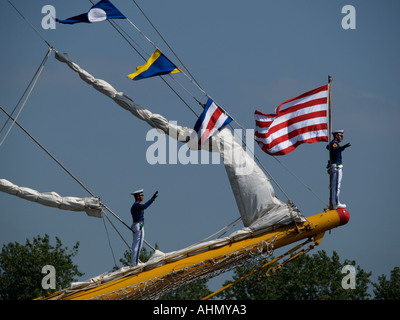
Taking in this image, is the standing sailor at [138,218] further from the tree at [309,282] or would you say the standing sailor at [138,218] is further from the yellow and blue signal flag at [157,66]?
the tree at [309,282]

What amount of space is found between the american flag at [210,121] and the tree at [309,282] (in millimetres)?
24342

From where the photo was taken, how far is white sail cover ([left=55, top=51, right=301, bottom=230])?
28.2m

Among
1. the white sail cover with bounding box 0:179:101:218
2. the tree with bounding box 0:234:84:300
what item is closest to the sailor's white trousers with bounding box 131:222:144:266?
the white sail cover with bounding box 0:179:101:218

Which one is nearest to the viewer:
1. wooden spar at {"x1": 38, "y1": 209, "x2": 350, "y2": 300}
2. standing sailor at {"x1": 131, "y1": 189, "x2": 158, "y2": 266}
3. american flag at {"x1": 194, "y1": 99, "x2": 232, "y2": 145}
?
standing sailor at {"x1": 131, "y1": 189, "x2": 158, "y2": 266}

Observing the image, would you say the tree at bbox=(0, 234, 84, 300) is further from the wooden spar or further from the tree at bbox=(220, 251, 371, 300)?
the wooden spar

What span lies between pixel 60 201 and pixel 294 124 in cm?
701

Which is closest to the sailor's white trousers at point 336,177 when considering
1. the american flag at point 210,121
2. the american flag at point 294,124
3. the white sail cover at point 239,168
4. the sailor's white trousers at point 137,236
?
the american flag at point 294,124

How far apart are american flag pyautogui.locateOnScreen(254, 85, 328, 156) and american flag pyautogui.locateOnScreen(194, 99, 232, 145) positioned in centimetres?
112

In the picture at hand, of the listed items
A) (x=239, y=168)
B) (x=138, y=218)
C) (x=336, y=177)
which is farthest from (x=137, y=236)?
(x=336, y=177)

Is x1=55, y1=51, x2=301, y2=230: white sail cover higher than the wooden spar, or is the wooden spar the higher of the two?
x1=55, y1=51, x2=301, y2=230: white sail cover
